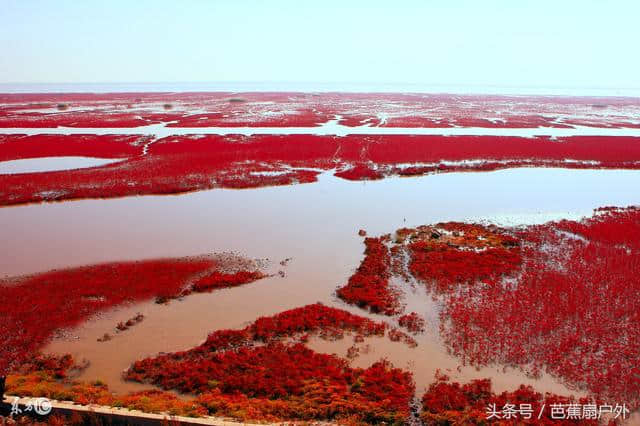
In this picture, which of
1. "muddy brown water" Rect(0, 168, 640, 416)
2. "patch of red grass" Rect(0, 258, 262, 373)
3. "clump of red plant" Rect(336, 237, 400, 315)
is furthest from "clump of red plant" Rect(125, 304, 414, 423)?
"patch of red grass" Rect(0, 258, 262, 373)

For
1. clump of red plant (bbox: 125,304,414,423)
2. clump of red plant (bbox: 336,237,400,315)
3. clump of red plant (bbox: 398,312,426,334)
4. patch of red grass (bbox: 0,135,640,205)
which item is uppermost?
patch of red grass (bbox: 0,135,640,205)

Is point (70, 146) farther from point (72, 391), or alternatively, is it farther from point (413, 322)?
point (413, 322)

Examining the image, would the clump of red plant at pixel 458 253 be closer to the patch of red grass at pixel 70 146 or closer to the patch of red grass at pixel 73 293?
the patch of red grass at pixel 73 293

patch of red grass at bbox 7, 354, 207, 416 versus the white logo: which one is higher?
the white logo

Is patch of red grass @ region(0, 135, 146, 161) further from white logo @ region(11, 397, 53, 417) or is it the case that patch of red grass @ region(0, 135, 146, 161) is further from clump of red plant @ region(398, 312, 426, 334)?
clump of red plant @ region(398, 312, 426, 334)

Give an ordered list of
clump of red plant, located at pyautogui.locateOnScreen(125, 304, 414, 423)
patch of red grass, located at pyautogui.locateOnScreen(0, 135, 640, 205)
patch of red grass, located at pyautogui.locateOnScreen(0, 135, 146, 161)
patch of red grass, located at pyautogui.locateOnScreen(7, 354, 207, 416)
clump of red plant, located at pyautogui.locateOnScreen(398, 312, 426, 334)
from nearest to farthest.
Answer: patch of red grass, located at pyautogui.locateOnScreen(7, 354, 207, 416) < clump of red plant, located at pyautogui.locateOnScreen(125, 304, 414, 423) < clump of red plant, located at pyautogui.locateOnScreen(398, 312, 426, 334) < patch of red grass, located at pyautogui.locateOnScreen(0, 135, 640, 205) < patch of red grass, located at pyautogui.locateOnScreen(0, 135, 146, 161)

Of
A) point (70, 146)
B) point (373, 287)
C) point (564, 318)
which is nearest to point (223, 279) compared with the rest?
point (373, 287)

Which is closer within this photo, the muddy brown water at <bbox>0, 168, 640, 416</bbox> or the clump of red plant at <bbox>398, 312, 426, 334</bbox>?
the muddy brown water at <bbox>0, 168, 640, 416</bbox>
